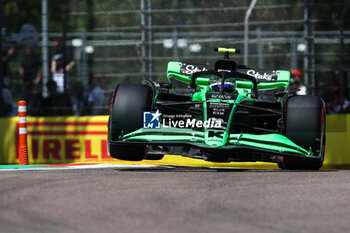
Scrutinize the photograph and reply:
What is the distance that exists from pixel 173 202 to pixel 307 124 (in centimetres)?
331

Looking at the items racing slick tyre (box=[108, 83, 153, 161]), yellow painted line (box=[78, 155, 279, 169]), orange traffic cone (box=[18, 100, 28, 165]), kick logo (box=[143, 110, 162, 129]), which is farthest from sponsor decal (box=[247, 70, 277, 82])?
orange traffic cone (box=[18, 100, 28, 165])

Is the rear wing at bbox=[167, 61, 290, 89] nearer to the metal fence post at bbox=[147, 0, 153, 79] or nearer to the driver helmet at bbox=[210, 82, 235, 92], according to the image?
the driver helmet at bbox=[210, 82, 235, 92]

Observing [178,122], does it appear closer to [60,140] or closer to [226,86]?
[226,86]

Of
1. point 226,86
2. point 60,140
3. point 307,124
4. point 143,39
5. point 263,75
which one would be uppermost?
point 143,39

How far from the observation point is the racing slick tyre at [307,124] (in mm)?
8969

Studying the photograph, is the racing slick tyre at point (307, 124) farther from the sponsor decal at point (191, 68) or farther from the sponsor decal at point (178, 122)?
the sponsor decal at point (191, 68)

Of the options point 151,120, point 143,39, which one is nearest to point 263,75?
point 151,120

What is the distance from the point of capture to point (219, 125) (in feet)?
28.7

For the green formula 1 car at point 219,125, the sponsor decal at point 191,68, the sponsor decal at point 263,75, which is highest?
the sponsor decal at point 191,68

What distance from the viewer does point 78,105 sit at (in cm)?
1473

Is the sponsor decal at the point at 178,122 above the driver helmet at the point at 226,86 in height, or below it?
below

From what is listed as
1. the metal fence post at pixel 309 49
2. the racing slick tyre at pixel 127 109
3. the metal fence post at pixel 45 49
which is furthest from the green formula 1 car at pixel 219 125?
the metal fence post at pixel 45 49

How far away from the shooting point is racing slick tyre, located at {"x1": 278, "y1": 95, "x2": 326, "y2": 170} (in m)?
8.97

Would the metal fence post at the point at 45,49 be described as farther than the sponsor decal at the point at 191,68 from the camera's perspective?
Yes
